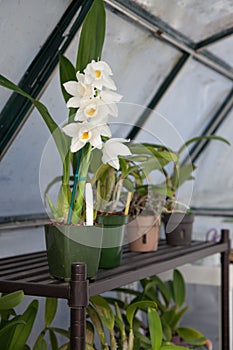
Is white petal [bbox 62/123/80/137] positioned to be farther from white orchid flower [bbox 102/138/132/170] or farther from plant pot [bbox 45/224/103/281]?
plant pot [bbox 45/224/103/281]

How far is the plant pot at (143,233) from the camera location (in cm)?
168

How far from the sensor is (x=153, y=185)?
69.5 inches

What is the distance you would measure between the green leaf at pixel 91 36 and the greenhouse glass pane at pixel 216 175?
5.14 ft

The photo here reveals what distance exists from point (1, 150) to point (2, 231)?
33cm

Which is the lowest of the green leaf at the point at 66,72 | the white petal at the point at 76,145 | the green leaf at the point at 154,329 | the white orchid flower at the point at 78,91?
the green leaf at the point at 154,329

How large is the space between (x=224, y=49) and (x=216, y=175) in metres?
0.88

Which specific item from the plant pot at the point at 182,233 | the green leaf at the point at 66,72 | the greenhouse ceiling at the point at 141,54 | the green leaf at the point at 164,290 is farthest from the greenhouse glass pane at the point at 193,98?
the green leaf at the point at 66,72

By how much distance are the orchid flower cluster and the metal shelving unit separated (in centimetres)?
31

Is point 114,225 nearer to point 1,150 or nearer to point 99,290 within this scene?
point 99,290

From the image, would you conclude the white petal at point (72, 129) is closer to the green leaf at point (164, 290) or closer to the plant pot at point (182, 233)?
the plant pot at point (182, 233)

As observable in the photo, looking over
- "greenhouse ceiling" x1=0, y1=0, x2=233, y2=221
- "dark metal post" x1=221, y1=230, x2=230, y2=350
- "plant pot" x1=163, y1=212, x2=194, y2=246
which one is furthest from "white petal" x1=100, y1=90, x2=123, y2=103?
"dark metal post" x1=221, y1=230, x2=230, y2=350

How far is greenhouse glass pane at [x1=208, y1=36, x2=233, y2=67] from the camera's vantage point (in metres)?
2.18

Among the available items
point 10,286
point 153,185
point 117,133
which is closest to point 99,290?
point 10,286

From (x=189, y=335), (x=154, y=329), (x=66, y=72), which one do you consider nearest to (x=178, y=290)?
(x=189, y=335)
